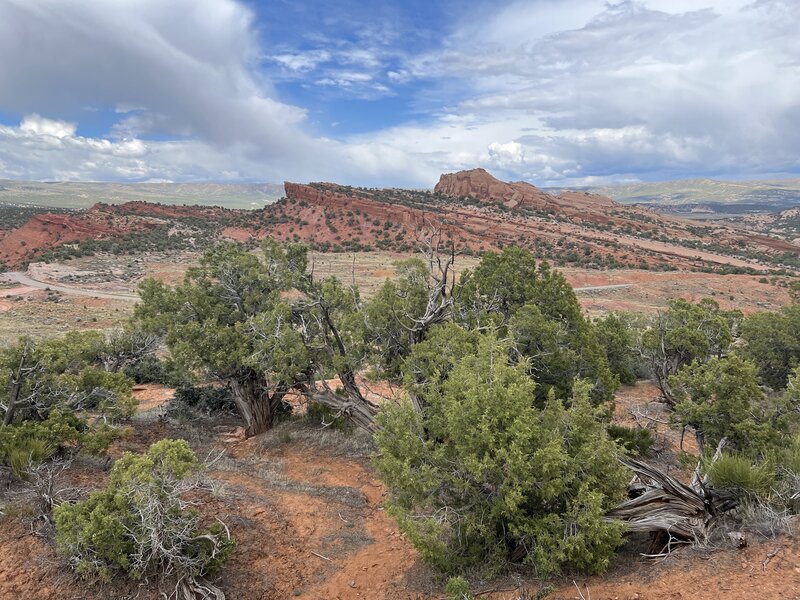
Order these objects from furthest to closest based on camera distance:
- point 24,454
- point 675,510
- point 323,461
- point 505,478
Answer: point 323,461 < point 24,454 < point 675,510 < point 505,478

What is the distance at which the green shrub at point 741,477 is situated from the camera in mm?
6676

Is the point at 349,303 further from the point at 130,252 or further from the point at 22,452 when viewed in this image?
the point at 130,252

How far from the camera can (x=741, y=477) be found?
22.1ft

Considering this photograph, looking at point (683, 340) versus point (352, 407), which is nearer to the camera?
point (352, 407)

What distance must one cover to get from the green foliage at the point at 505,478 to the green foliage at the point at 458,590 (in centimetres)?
53

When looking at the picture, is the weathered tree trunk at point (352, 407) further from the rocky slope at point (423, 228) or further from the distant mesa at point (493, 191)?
the distant mesa at point (493, 191)

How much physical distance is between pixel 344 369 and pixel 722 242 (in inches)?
3821

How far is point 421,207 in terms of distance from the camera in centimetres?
8744

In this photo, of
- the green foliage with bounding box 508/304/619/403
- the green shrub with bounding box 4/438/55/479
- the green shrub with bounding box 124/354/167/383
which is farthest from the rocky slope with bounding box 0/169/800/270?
the green shrub with bounding box 4/438/55/479

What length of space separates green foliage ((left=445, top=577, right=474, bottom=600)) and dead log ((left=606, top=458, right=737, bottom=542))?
7.14 feet

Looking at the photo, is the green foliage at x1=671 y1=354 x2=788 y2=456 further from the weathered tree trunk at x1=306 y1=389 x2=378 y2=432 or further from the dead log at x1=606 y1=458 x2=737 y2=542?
the weathered tree trunk at x1=306 y1=389 x2=378 y2=432

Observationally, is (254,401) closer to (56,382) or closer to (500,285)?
(56,382)

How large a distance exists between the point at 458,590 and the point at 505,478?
4.85 ft

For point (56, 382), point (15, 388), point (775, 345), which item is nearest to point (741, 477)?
point (56, 382)
